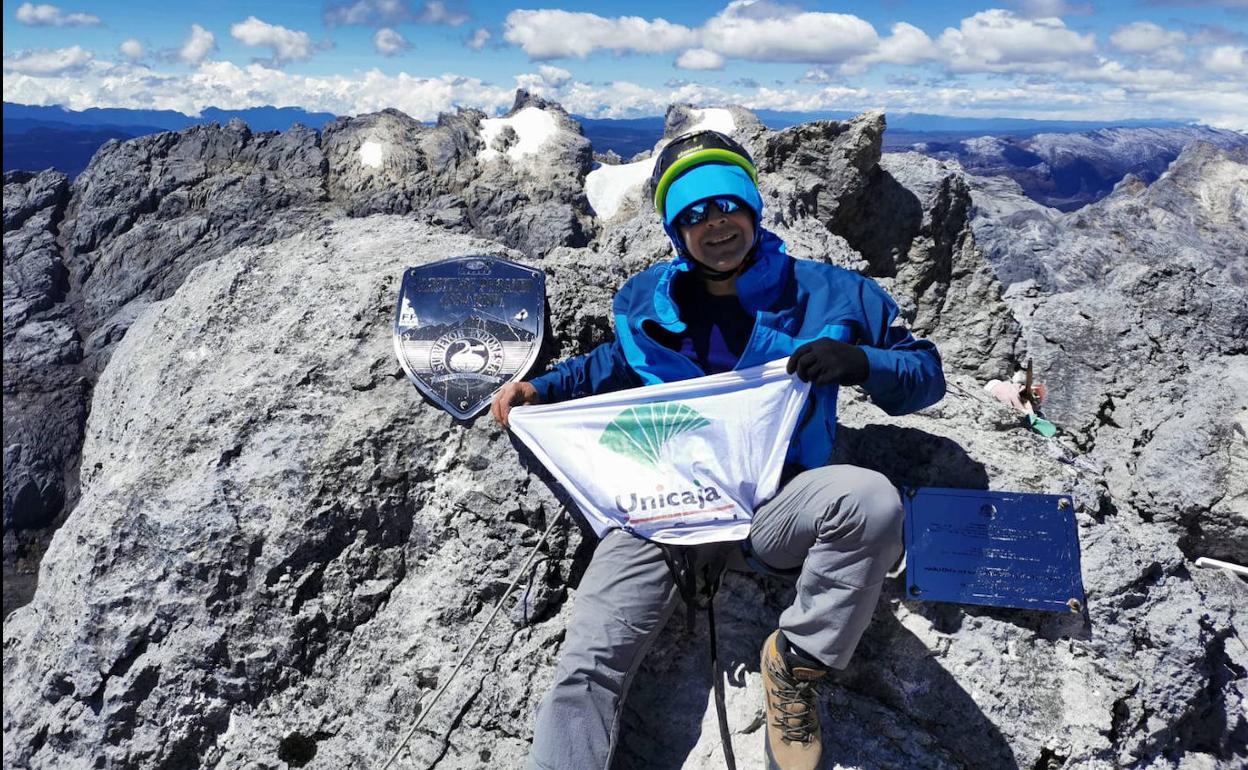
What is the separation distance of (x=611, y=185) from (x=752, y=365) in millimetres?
72701

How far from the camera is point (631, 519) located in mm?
3770

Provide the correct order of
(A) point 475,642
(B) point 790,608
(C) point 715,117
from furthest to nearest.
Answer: (C) point 715,117 < (A) point 475,642 < (B) point 790,608

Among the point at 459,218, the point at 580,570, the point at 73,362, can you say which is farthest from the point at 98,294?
the point at 580,570

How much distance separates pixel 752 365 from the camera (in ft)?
12.7

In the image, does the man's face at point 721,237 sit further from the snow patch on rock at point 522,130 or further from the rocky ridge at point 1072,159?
the rocky ridge at point 1072,159

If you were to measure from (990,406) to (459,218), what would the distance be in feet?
163

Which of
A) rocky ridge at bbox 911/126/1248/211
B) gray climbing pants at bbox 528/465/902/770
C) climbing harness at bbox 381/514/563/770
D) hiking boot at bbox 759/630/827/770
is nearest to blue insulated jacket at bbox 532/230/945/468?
gray climbing pants at bbox 528/465/902/770

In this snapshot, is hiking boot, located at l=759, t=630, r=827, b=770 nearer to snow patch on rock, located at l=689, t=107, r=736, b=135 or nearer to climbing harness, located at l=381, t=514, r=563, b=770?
climbing harness, located at l=381, t=514, r=563, b=770

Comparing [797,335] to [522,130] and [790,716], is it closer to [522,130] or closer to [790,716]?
[790,716]

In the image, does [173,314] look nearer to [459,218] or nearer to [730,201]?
[730,201]

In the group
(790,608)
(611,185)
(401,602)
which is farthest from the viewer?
(611,185)

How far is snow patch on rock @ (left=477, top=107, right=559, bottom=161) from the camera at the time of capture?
69125 mm

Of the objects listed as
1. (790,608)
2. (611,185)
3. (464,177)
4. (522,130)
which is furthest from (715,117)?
(790,608)

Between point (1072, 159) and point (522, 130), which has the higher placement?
point (522, 130)
